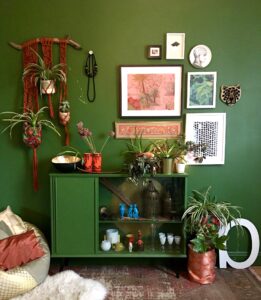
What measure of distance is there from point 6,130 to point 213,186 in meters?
2.09

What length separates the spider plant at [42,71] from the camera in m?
2.56

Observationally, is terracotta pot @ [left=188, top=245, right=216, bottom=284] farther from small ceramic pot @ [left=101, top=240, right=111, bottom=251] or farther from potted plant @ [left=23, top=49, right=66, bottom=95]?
potted plant @ [left=23, top=49, right=66, bottom=95]

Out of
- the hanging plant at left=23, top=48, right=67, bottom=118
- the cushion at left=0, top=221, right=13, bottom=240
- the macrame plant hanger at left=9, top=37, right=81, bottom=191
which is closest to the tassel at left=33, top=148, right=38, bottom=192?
the macrame plant hanger at left=9, top=37, right=81, bottom=191

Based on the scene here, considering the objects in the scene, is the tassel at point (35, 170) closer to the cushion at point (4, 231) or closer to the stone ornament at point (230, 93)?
the cushion at point (4, 231)

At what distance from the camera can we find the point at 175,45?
2.62 metres

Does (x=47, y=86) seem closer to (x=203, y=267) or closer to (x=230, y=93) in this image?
(x=230, y=93)

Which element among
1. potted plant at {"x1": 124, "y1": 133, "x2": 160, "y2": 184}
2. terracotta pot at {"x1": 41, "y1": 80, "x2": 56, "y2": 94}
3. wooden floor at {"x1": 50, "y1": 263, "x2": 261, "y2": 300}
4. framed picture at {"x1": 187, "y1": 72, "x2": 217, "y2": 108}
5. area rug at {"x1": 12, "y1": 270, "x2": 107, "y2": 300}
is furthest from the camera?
framed picture at {"x1": 187, "y1": 72, "x2": 217, "y2": 108}

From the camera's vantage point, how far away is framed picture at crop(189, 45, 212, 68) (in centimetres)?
262

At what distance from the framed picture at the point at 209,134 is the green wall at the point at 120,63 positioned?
7cm

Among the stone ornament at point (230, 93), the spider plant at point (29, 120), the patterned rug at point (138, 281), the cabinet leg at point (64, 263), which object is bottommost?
the patterned rug at point (138, 281)

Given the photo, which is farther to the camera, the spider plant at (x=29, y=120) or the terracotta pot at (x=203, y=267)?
the spider plant at (x=29, y=120)

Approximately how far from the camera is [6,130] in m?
2.72

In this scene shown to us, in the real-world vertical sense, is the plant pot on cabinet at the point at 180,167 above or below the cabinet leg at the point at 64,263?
above

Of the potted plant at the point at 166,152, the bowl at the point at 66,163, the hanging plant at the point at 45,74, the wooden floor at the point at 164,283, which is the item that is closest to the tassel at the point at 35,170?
the bowl at the point at 66,163
